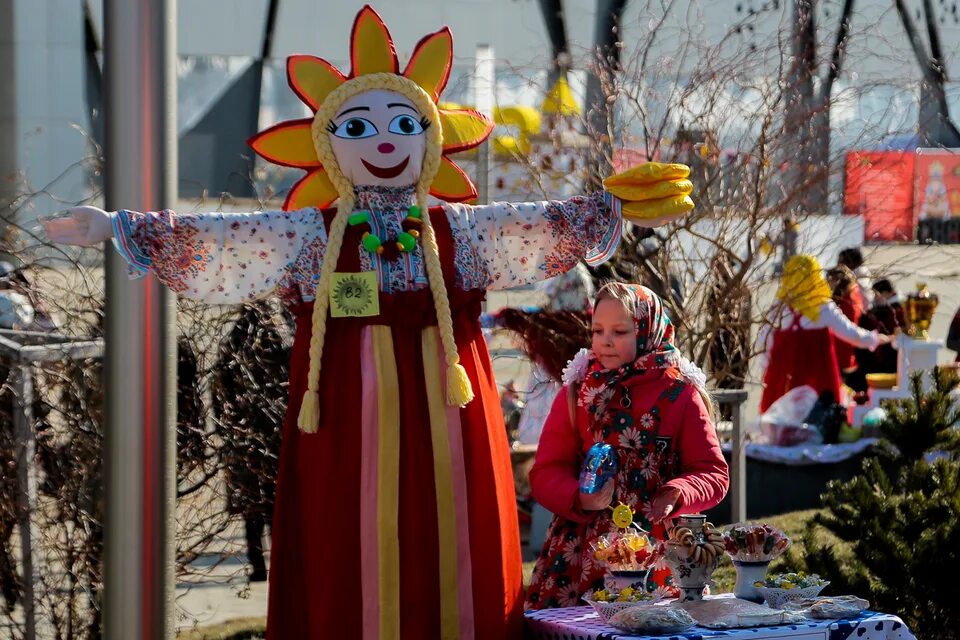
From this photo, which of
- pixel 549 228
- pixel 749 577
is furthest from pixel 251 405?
pixel 749 577

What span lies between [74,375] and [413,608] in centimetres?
162

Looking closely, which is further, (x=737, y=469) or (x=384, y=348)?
(x=737, y=469)

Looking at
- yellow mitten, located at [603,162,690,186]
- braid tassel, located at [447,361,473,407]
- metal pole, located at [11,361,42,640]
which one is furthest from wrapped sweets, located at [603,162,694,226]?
metal pole, located at [11,361,42,640]

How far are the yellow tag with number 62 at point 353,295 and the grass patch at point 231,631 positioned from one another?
242cm

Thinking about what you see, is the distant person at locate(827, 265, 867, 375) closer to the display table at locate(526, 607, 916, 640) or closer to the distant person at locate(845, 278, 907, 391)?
the distant person at locate(845, 278, 907, 391)

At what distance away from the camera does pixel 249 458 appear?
504cm

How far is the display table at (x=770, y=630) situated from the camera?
3.10 m

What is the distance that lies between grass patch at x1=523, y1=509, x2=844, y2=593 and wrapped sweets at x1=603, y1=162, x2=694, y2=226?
0.93 m

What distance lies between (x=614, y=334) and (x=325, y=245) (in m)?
0.81

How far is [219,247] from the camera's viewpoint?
358 centimetres

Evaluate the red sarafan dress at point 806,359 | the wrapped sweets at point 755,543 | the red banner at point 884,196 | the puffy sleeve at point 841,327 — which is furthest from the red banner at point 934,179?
the wrapped sweets at point 755,543

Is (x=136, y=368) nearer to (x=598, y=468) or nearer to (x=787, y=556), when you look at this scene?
(x=598, y=468)

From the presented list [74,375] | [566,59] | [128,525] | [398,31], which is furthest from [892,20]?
[128,525]

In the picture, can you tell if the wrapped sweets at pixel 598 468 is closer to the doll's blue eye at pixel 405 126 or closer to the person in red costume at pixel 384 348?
the person in red costume at pixel 384 348
